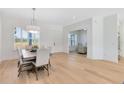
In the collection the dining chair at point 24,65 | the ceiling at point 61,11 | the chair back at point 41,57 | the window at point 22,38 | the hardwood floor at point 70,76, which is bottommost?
the hardwood floor at point 70,76

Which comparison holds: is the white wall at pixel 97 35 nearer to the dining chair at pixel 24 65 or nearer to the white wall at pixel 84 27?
the white wall at pixel 84 27

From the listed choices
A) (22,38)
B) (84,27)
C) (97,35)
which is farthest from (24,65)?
(84,27)

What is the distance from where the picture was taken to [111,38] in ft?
16.7

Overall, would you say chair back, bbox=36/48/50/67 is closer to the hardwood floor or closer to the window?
the hardwood floor

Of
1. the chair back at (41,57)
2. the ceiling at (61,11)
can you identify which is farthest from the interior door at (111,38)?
the chair back at (41,57)

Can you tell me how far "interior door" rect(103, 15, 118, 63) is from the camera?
486cm

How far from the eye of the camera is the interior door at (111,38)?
4.86 m

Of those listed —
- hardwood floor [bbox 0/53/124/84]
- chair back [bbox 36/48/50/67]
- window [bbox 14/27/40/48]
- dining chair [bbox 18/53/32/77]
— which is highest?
window [bbox 14/27/40/48]

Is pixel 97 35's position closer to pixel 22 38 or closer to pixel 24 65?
pixel 24 65

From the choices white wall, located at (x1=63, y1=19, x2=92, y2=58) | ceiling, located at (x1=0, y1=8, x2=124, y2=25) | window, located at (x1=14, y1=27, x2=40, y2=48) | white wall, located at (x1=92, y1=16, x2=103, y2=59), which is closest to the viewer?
ceiling, located at (x1=0, y1=8, x2=124, y2=25)

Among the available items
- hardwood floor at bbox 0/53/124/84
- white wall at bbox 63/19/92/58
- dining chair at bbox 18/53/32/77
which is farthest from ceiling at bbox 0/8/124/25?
hardwood floor at bbox 0/53/124/84

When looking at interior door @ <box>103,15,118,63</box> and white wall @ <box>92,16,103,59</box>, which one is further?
white wall @ <box>92,16,103,59</box>

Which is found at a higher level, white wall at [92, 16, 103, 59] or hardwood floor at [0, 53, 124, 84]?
white wall at [92, 16, 103, 59]
